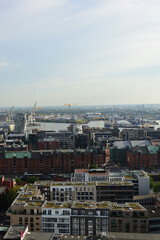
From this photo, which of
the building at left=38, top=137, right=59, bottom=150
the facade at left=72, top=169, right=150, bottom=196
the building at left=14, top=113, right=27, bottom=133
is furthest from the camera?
the building at left=14, top=113, right=27, bottom=133

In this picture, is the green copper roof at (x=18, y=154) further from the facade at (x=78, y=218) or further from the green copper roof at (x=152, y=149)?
the facade at (x=78, y=218)

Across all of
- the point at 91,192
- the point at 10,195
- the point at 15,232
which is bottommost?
the point at 10,195

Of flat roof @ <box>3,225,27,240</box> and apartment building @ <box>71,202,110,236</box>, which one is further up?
flat roof @ <box>3,225,27,240</box>

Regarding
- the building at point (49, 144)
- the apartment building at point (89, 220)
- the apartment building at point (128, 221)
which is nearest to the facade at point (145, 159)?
the building at point (49, 144)

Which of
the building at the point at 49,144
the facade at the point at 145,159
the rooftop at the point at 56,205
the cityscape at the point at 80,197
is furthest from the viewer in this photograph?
the building at the point at 49,144

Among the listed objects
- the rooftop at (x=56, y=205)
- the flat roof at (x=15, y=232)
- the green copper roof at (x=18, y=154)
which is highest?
the flat roof at (x=15, y=232)

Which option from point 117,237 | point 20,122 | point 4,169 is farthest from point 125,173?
point 20,122

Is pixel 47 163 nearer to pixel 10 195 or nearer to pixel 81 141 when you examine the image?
pixel 10 195

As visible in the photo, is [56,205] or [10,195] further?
[10,195]

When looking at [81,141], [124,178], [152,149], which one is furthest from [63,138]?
[124,178]

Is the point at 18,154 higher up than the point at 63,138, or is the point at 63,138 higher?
the point at 18,154

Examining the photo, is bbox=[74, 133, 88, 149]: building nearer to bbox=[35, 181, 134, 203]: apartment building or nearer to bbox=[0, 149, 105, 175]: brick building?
bbox=[0, 149, 105, 175]: brick building

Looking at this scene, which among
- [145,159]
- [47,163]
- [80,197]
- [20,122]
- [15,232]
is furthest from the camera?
[20,122]

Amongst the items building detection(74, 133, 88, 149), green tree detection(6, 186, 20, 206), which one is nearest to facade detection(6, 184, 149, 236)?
green tree detection(6, 186, 20, 206)
